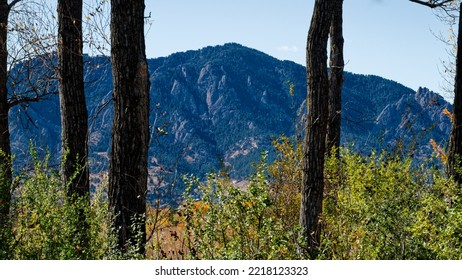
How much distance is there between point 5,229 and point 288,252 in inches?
102

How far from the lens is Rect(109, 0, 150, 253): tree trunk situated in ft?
22.0

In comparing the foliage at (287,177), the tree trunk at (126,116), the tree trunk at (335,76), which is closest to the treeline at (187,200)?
the tree trunk at (126,116)

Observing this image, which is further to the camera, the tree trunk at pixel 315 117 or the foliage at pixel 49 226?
the tree trunk at pixel 315 117

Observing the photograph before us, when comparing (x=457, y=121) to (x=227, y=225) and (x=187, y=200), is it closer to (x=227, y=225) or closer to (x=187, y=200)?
(x=227, y=225)

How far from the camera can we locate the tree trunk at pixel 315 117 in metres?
9.03

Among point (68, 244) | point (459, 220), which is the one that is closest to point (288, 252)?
point (459, 220)

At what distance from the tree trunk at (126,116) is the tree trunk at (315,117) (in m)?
3.17

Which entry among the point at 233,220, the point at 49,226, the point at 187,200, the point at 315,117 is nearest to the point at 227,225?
the point at 233,220

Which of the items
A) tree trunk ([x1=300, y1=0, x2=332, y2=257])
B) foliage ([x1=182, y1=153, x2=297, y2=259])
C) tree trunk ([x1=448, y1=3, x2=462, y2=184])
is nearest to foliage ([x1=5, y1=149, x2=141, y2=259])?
foliage ([x1=182, y1=153, x2=297, y2=259])

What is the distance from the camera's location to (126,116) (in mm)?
6691

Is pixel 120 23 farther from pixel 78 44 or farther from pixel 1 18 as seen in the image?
pixel 1 18

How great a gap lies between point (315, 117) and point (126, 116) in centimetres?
342

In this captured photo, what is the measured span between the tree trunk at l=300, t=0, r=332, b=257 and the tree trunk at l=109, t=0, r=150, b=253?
3166mm

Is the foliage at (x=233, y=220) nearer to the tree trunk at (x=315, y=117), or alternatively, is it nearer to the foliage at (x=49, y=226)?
the foliage at (x=49, y=226)
